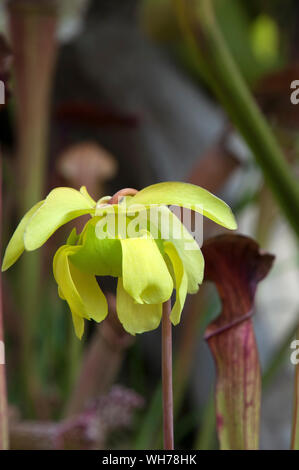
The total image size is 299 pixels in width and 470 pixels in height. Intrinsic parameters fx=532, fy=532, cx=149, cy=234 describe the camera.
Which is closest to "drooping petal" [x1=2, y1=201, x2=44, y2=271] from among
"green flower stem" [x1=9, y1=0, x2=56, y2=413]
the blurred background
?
the blurred background

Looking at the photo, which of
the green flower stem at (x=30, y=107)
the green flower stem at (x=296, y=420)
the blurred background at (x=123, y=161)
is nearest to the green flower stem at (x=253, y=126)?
the blurred background at (x=123, y=161)

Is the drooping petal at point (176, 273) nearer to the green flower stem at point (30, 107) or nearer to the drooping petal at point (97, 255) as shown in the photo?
the drooping petal at point (97, 255)

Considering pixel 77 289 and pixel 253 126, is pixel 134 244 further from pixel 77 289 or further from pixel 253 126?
pixel 253 126

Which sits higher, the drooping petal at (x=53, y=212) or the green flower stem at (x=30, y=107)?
the green flower stem at (x=30, y=107)

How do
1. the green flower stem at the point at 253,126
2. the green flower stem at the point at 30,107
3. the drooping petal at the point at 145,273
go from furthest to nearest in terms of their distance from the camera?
1. the green flower stem at the point at 30,107
2. the green flower stem at the point at 253,126
3. the drooping petal at the point at 145,273

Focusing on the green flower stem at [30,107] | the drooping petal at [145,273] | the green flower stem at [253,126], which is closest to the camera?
the drooping petal at [145,273]

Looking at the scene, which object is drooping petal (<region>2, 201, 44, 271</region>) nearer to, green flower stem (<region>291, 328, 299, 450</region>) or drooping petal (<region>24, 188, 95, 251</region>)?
drooping petal (<region>24, 188, 95, 251</region>)

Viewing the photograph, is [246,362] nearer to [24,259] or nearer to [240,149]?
[24,259]

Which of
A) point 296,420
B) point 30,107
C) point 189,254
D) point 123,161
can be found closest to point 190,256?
point 189,254

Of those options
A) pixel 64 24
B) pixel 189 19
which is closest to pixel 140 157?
pixel 64 24
